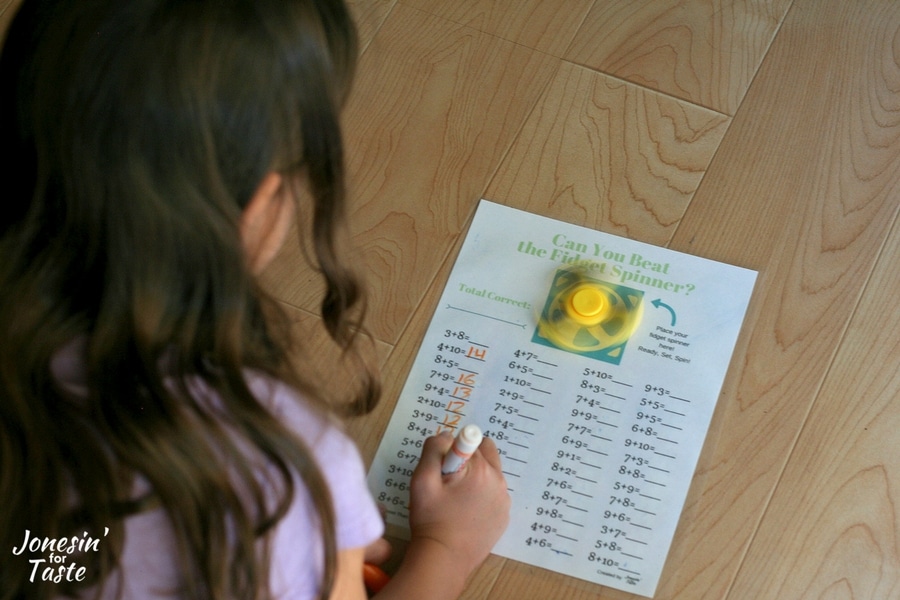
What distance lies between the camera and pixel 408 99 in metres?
0.83

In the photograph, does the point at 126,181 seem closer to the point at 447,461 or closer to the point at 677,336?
the point at 447,461

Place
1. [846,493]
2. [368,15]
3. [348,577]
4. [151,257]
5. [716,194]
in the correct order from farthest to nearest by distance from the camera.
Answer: [368,15], [716,194], [846,493], [348,577], [151,257]

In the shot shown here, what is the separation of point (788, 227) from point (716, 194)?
Answer: 7 cm

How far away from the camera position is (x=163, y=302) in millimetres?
425

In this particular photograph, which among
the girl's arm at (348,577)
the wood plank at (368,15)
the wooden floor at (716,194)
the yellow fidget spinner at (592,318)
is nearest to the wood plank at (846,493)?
the wooden floor at (716,194)

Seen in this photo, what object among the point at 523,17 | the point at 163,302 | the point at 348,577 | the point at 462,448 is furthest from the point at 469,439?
the point at 523,17

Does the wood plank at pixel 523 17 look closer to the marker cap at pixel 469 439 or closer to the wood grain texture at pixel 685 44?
the wood grain texture at pixel 685 44

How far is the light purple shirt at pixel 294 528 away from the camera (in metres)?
0.46

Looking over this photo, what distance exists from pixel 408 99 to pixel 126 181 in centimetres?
47

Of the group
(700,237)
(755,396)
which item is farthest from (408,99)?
(755,396)

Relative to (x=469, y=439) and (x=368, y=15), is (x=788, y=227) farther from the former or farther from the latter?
(x=368, y=15)

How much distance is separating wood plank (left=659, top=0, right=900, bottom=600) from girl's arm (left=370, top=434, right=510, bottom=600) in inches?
5.4

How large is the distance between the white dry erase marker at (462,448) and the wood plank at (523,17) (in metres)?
0.42

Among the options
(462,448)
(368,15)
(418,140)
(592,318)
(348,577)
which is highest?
(368,15)
